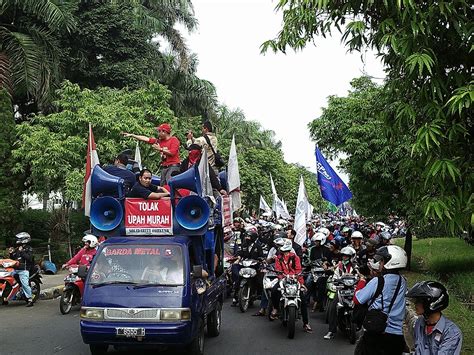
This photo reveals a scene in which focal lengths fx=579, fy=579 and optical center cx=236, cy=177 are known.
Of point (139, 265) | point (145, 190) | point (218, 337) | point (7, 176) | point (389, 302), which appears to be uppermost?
point (7, 176)

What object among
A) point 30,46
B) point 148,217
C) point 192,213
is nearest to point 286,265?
point 192,213

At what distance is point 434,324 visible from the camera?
14.3ft

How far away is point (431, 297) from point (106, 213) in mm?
5964

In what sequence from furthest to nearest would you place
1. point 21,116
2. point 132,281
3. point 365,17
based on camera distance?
point 21,116 → point 132,281 → point 365,17

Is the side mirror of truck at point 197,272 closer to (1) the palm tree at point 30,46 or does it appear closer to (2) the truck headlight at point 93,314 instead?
(2) the truck headlight at point 93,314

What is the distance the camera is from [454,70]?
4.43 m

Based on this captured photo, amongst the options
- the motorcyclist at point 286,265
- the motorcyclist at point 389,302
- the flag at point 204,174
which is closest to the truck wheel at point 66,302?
the motorcyclist at point 286,265

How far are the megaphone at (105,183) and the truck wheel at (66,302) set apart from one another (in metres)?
4.06

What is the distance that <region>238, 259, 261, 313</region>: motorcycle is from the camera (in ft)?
42.4

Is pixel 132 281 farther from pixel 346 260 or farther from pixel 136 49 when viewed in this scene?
pixel 136 49

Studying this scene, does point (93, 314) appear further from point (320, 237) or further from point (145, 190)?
point (320, 237)

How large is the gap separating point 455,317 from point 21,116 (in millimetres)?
22746

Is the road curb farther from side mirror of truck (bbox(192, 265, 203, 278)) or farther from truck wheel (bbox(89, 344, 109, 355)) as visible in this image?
side mirror of truck (bbox(192, 265, 203, 278))

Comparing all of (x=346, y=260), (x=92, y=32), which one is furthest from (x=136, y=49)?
(x=346, y=260)
